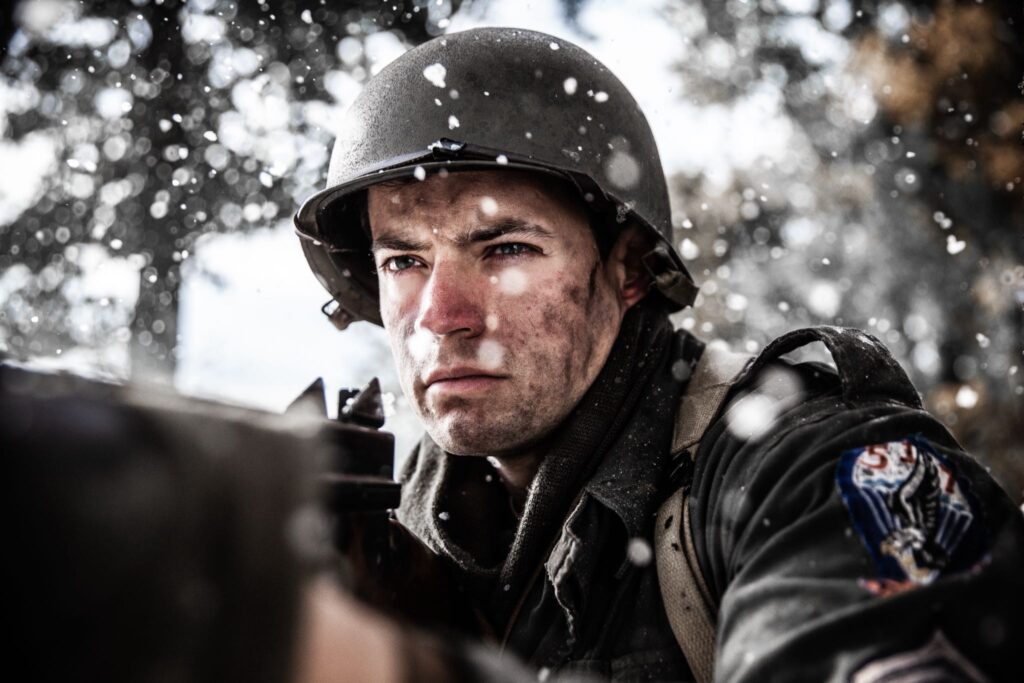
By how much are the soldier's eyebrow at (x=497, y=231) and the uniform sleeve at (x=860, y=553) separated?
95 cm

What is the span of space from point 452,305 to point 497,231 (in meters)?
0.27

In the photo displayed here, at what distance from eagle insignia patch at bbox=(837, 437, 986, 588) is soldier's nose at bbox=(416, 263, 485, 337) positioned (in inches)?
43.2

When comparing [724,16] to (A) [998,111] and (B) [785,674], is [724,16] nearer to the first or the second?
(A) [998,111]

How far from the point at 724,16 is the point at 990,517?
32.4 ft

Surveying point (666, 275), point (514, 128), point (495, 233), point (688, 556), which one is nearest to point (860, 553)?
point (688, 556)

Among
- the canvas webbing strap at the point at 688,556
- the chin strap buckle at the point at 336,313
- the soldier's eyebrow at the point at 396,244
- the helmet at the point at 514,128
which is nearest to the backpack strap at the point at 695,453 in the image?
the canvas webbing strap at the point at 688,556

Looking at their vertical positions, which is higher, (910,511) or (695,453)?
(910,511)

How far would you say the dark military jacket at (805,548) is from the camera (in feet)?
3.87

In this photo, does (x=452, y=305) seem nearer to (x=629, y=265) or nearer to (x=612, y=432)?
(x=612, y=432)

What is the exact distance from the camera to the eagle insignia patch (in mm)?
1301

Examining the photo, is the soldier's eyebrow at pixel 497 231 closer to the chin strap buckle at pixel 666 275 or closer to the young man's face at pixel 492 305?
the young man's face at pixel 492 305

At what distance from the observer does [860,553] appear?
131 cm

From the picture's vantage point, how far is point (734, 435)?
185cm

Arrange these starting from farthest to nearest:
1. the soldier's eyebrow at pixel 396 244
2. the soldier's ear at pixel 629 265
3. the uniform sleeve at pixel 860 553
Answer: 1. the soldier's ear at pixel 629 265
2. the soldier's eyebrow at pixel 396 244
3. the uniform sleeve at pixel 860 553
